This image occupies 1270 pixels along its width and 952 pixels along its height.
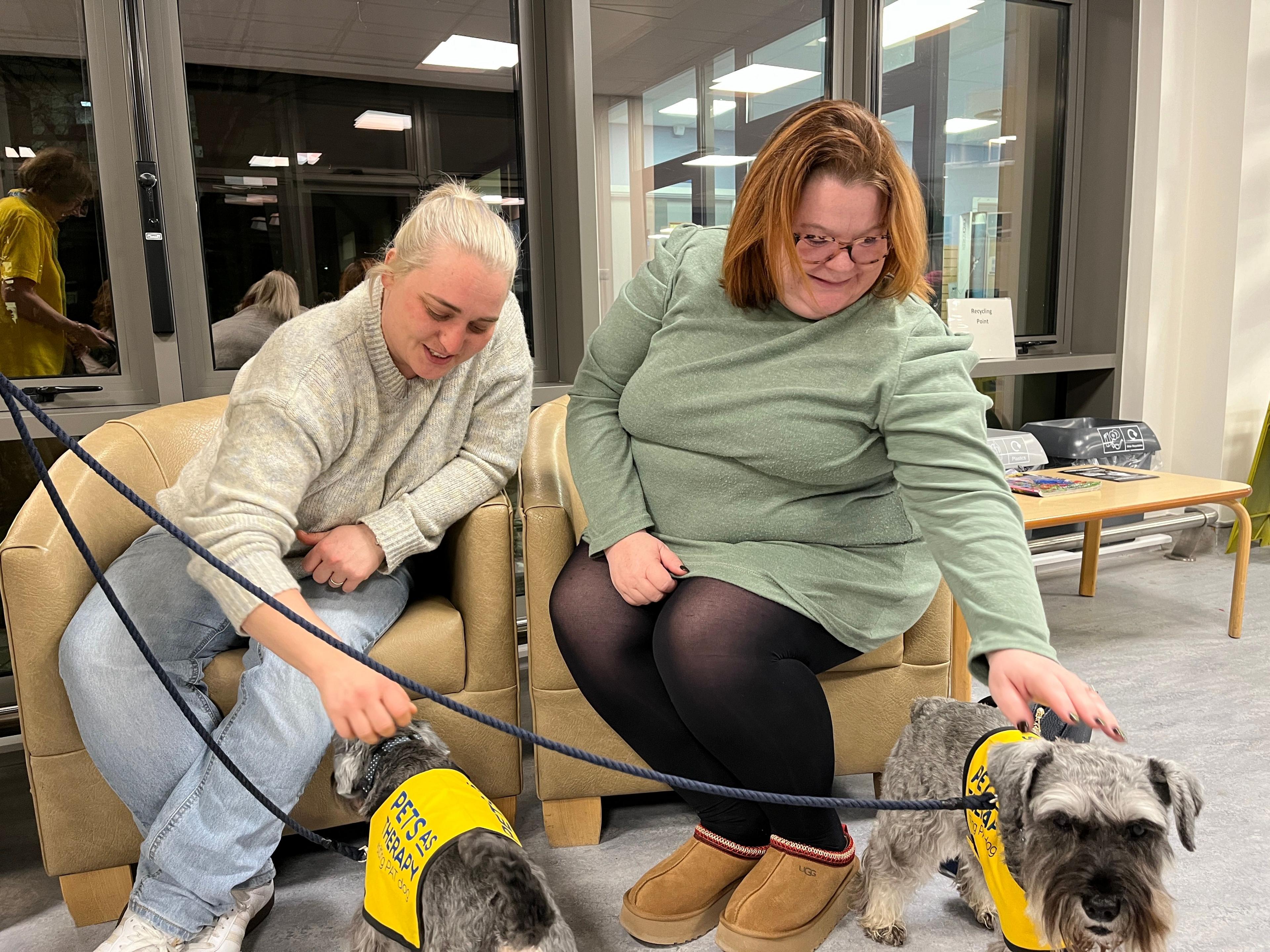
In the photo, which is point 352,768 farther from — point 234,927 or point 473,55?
point 473,55

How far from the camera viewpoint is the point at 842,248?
1322 mm

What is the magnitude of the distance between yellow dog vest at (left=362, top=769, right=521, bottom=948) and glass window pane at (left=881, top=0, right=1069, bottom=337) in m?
3.25

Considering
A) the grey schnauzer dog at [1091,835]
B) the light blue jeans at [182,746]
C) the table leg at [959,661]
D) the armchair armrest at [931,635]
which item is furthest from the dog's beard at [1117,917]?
the light blue jeans at [182,746]

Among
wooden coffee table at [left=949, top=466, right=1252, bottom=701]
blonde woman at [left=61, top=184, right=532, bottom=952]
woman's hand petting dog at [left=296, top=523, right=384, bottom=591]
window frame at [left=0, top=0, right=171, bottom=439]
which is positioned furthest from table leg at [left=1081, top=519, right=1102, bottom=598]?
window frame at [left=0, top=0, right=171, bottom=439]

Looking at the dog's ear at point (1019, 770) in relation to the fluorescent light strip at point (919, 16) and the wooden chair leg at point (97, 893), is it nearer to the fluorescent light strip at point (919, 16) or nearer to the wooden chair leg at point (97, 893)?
the wooden chair leg at point (97, 893)

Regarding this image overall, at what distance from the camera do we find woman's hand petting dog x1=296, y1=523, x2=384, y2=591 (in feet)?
4.88

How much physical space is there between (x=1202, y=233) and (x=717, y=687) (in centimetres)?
372

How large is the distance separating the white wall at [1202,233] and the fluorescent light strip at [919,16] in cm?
70

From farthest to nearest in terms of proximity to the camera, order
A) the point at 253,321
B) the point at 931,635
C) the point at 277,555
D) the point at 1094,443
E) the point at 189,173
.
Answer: the point at 1094,443
the point at 253,321
the point at 189,173
the point at 931,635
the point at 277,555

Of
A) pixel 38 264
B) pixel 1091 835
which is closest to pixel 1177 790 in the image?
pixel 1091 835

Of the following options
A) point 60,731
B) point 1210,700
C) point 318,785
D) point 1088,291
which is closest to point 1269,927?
point 1210,700

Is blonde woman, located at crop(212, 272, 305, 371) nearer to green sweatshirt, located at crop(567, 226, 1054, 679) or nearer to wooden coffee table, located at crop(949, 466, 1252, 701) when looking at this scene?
green sweatshirt, located at crop(567, 226, 1054, 679)

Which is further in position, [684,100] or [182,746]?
[684,100]

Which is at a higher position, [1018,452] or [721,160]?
[721,160]
